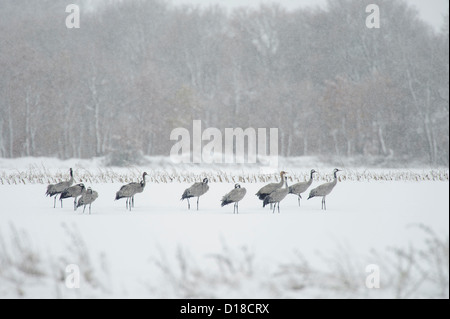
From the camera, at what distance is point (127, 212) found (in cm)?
1283

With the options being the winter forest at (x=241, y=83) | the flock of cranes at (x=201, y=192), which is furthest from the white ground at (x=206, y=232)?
the winter forest at (x=241, y=83)

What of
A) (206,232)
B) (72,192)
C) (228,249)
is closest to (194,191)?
(72,192)

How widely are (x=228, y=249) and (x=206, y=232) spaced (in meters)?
1.89

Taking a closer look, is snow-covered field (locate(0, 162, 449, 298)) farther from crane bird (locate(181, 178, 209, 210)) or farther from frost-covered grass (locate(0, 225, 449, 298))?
crane bird (locate(181, 178, 209, 210))

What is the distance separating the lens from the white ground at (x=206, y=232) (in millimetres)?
7230

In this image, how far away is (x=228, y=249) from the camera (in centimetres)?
838

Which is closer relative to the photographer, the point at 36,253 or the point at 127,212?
the point at 36,253

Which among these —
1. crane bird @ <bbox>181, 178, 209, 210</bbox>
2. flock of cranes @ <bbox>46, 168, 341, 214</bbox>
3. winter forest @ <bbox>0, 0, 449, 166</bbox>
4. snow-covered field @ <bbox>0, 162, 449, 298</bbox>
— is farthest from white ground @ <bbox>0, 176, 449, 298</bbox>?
winter forest @ <bbox>0, 0, 449, 166</bbox>

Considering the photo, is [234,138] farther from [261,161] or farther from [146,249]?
[146,249]

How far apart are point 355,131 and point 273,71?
13948mm

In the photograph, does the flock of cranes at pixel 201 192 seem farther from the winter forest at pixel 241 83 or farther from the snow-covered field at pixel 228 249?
the winter forest at pixel 241 83

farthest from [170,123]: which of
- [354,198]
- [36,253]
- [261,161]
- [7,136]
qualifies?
[36,253]

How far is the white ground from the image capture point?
7.23m

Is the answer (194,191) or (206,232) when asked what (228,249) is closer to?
(206,232)
